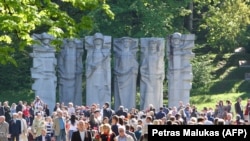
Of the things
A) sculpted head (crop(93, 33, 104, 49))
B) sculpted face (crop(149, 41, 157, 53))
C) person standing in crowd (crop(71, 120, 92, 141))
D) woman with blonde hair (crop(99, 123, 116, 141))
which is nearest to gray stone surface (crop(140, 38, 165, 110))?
sculpted face (crop(149, 41, 157, 53))

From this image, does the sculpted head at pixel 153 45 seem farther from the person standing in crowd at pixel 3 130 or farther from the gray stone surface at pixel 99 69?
the person standing in crowd at pixel 3 130

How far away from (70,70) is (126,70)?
258 cm

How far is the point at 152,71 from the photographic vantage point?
1612 inches

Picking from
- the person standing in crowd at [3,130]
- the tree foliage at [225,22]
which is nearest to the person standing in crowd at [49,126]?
the person standing in crowd at [3,130]

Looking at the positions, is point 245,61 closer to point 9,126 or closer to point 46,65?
point 46,65

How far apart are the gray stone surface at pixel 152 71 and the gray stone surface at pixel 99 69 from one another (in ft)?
5.27

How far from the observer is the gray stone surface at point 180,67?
40.7 metres

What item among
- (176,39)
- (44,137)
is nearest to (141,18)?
Result: (176,39)

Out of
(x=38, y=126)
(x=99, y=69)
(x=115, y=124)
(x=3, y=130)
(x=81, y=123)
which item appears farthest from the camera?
(x=99, y=69)

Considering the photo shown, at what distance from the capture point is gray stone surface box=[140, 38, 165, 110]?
134 ft

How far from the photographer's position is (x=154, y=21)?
49250mm

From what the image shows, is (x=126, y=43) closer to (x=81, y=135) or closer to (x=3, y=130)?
(x=3, y=130)

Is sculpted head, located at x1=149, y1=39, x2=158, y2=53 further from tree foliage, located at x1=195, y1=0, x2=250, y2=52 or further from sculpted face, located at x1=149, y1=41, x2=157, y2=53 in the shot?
tree foliage, located at x1=195, y1=0, x2=250, y2=52

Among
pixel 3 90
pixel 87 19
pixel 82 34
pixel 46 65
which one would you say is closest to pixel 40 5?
pixel 87 19
